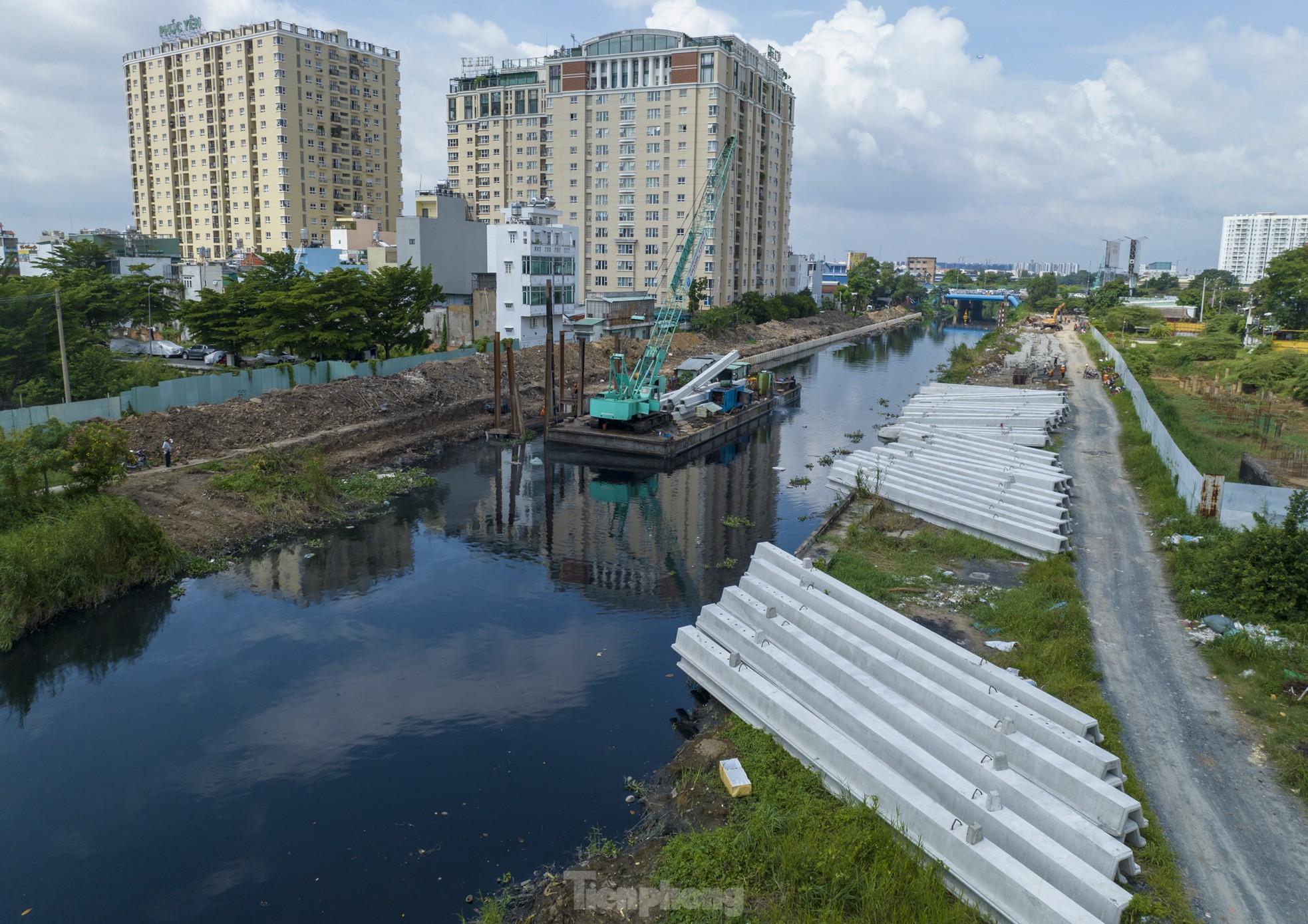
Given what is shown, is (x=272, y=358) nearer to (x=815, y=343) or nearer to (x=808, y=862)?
(x=808, y=862)

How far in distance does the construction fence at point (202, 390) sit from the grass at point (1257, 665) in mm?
25497

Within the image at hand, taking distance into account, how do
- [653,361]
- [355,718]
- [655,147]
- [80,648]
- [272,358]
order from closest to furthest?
1. [355,718]
2. [80,648]
3. [653,361]
4. [272,358]
5. [655,147]

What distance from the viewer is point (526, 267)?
50.7 metres

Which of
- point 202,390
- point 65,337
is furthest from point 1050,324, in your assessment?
point 65,337

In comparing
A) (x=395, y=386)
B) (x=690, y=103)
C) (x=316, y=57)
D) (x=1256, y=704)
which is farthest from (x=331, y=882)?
(x=316, y=57)

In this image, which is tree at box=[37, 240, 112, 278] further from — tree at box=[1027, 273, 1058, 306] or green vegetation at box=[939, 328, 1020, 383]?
tree at box=[1027, 273, 1058, 306]

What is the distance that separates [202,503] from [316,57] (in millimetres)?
71852

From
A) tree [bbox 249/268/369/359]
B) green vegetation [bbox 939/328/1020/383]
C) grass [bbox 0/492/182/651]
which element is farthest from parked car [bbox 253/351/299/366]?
green vegetation [bbox 939/328/1020/383]

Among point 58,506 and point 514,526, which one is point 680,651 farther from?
point 58,506

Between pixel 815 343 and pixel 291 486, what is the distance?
6102 centimetres

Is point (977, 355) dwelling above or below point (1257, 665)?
above

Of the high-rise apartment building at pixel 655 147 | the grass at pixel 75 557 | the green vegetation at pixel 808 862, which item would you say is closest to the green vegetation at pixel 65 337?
the grass at pixel 75 557

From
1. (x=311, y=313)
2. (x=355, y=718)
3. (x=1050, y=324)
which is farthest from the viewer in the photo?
(x=1050, y=324)

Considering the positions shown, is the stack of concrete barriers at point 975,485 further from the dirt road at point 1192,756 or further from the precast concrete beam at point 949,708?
the precast concrete beam at point 949,708
